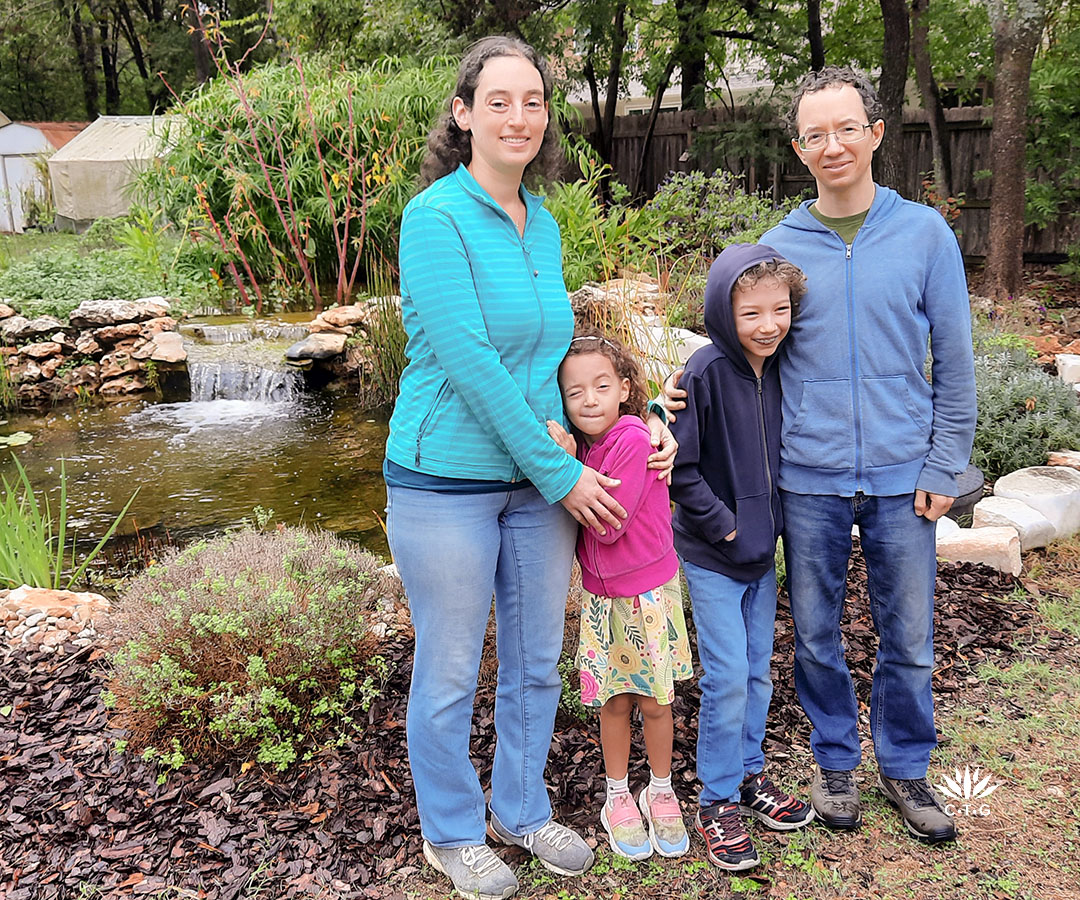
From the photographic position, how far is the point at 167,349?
8.03m

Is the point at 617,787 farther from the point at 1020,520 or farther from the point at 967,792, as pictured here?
the point at 1020,520

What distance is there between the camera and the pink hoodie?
2236mm

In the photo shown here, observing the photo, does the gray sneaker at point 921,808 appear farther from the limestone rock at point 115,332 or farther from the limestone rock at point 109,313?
the limestone rock at point 109,313

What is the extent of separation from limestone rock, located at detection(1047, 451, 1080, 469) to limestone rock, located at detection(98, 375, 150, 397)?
7024 millimetres

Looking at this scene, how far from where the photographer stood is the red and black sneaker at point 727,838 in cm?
232

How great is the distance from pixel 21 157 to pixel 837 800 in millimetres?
23648

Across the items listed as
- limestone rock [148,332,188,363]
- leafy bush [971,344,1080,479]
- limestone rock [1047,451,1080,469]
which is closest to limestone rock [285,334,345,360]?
limestone rock [148,332,188,363]

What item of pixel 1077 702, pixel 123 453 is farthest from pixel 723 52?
pixel 1077 702

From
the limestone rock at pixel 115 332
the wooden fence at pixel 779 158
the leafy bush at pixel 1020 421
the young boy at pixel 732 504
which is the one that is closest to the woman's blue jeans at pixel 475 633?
the young boy at pixel 732 504

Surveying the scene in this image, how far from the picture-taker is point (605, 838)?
2.47m

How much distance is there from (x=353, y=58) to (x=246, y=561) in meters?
11.4

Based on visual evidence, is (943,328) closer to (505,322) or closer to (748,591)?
(748,591)

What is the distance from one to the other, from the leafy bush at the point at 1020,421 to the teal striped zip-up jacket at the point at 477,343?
3492mm

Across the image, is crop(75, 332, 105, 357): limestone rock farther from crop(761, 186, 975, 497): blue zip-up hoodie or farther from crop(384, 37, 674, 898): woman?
crop(761, 186, 975, 497): blue zip-up hoodie
